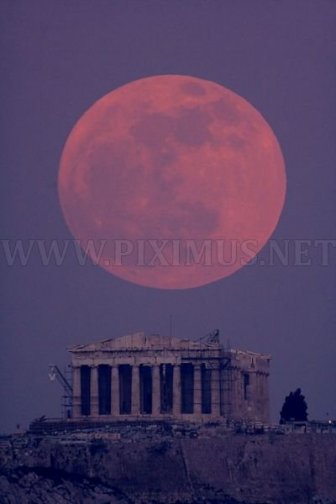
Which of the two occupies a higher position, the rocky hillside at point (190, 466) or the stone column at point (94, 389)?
the stone column at point (94, 389)

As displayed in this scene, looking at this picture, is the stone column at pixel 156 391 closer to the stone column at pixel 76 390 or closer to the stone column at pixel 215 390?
the stone column at pixel 215 390

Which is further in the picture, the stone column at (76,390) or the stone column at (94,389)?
the stone column at (76,390)

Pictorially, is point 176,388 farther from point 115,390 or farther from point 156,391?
point 115,390

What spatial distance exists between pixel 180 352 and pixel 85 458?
60.7ft

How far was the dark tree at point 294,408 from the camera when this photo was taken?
12744cm

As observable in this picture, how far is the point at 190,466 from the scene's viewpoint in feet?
362

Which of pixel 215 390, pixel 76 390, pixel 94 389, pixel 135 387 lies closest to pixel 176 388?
pixel 215 390

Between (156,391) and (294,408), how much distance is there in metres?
6.90

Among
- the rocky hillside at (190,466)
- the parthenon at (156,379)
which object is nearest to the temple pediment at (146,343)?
the parthenon at (156,379)

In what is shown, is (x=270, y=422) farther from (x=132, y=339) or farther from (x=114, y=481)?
(x=114, y=481)

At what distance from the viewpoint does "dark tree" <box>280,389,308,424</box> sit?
12744 centimetres

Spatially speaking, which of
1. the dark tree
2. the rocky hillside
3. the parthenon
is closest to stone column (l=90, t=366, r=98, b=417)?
the parthenon

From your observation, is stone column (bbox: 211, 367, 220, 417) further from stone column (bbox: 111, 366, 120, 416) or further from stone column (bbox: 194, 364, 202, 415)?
stone column (bbox: 111, 366, 120, 416)

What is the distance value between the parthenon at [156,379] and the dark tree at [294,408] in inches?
86.9
